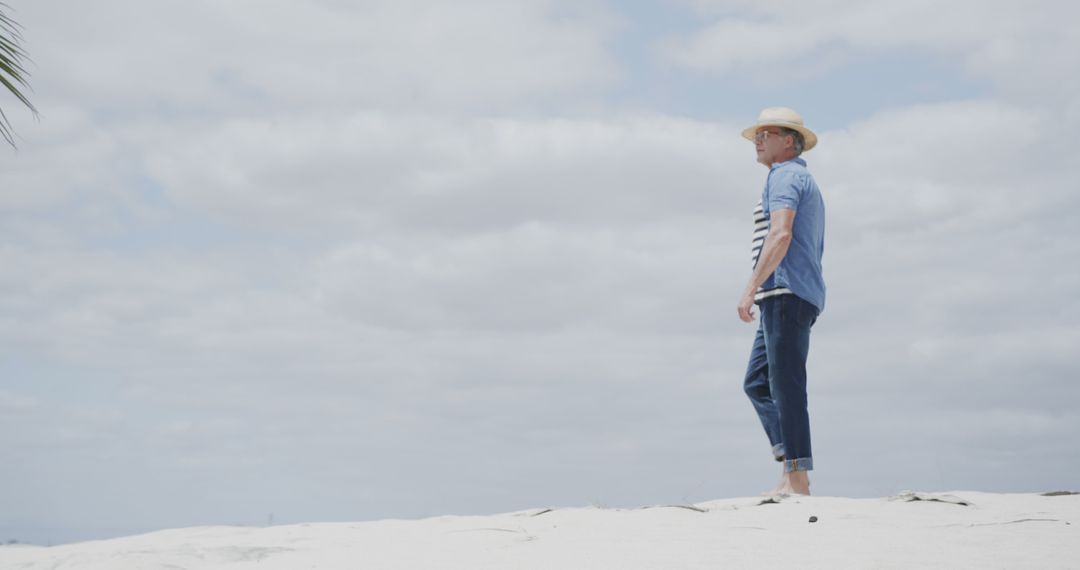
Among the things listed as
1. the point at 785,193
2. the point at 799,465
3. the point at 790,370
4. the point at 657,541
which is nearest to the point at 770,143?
the point at 785,193

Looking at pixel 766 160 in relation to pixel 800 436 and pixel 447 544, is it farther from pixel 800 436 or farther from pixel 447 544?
pixel 447 544

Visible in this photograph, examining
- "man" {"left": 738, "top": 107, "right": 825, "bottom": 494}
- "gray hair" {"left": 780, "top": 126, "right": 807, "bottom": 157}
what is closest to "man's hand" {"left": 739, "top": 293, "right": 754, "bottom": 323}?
"man" {"left": 738, "top": 107, "right": 825, "bottom": 494}

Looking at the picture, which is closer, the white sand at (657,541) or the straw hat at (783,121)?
the white sand at (657,541)

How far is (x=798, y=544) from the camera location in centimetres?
532

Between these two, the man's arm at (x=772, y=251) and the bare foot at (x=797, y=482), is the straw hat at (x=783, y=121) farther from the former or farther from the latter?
the bare foot at (x=797, y=482)

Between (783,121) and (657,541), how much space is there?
Result: 3383 millimetres

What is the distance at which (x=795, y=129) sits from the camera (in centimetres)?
759

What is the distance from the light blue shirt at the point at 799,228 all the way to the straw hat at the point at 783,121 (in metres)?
0.26

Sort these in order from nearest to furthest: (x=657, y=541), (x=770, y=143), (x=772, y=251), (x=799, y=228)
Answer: (x=657, y=541) < (x=772, y=251) < (x=799, y=228) < (x=770, y=143)

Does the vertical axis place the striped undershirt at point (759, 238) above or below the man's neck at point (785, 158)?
below

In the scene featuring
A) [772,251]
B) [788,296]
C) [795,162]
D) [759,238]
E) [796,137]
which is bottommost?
[788,296]

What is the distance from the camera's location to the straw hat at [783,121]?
7.57 m

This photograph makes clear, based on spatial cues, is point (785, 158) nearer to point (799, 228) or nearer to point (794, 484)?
point (799, 228)

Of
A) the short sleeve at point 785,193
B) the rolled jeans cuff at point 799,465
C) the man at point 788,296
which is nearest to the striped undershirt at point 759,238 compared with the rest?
the man at point 788,296
